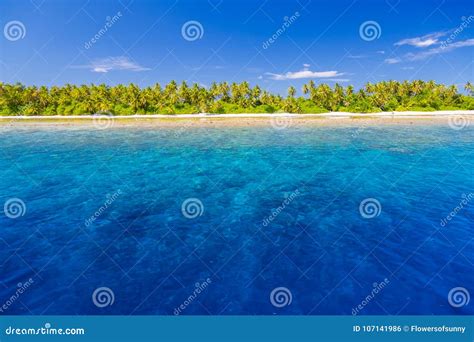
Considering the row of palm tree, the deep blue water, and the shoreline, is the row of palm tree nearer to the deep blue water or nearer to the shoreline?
the shoreline

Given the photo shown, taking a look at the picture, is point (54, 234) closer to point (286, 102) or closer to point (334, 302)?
point (334, 302)

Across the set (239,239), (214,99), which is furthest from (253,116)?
(239,239)

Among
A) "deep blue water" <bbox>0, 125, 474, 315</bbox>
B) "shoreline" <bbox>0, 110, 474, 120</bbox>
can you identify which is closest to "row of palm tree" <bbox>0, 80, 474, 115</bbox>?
"shoreline" <bbox>0, 110, 474, 120</bbox>

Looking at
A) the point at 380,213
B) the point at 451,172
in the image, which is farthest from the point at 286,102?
the point at 380,213

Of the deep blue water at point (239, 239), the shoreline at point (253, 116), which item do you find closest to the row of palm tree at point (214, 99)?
the shoreline at point (253, 116)

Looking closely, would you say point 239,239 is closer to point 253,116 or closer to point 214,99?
point 253,116

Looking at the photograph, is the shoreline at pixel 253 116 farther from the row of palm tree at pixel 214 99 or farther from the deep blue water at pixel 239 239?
the deep blue water at pixel 239 239

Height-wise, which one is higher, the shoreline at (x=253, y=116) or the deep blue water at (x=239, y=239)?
the shoreline at (x=253, y=116)
